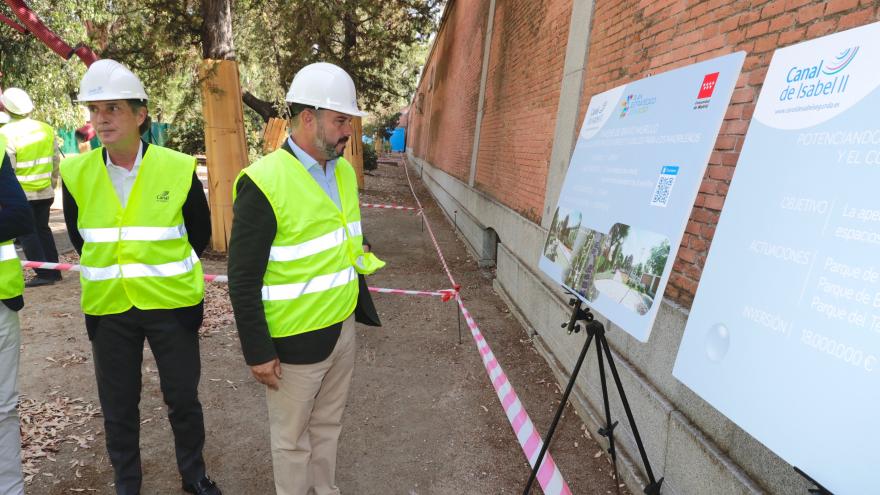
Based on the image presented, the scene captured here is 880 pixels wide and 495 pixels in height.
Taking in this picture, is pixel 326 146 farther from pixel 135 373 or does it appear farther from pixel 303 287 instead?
pixel 135 373

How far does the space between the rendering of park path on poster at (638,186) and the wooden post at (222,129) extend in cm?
611

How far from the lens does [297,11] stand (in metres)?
8.34

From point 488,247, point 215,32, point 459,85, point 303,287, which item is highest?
point 459,85

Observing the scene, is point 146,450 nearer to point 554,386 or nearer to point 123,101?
point 123,101

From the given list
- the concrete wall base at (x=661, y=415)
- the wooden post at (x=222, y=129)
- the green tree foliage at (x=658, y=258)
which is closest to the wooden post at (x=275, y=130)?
the wooden post at (x=222, y=129)

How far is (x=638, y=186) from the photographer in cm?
243

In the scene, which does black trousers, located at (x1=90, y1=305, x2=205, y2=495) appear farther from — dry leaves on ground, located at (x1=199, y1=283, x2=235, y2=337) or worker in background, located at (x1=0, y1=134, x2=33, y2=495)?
dry leaves on ground, located at (x1=199, y1=283, x2=235, y2=337)

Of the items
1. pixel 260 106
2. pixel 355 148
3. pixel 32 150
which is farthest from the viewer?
pixel 355 148

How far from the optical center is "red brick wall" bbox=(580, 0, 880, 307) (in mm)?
2311

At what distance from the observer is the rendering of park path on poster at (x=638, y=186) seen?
6.97 feet

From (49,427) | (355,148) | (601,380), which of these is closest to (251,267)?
(601,380)

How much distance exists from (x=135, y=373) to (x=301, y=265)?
1262mm

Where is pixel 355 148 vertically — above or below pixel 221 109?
below

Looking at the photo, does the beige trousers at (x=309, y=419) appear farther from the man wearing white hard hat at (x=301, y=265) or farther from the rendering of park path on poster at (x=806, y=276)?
the rendering of park path on poster at (x=806, y=276)
